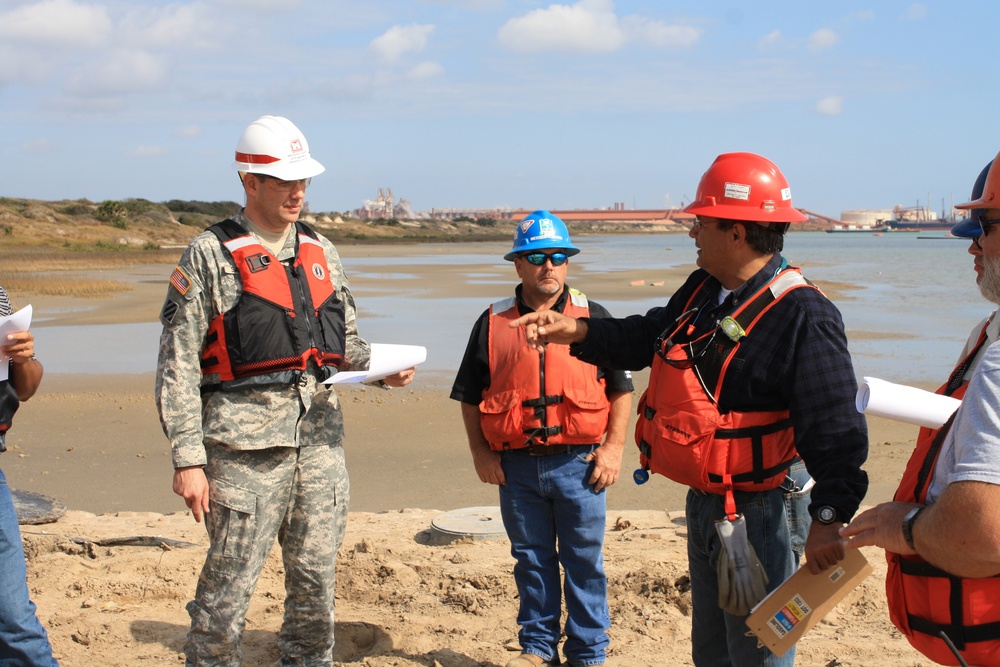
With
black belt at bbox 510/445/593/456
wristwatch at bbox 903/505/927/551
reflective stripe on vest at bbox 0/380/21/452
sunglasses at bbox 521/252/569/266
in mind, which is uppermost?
sunglasses at bbox 521/252/569/266

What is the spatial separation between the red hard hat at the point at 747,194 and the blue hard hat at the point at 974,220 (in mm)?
510

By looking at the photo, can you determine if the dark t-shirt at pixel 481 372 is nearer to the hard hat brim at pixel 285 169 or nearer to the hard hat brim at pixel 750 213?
the hard hat brim at pixel 285 169

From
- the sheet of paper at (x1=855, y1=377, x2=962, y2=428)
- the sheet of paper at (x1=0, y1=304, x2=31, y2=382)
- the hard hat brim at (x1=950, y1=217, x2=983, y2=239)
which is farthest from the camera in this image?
the sheet of paper at (x1=0, y1=304, x2=31, y2=382)

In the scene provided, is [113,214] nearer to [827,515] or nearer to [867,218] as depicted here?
[827,515]

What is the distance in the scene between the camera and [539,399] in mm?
4453

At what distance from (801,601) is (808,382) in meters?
0.69

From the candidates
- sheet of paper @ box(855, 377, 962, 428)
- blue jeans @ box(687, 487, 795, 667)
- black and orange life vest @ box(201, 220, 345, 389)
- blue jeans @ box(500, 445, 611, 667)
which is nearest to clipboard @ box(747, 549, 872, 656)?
blue jeans @ box(687, 487, 795, 667)

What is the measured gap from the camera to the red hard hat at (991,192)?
2.46m

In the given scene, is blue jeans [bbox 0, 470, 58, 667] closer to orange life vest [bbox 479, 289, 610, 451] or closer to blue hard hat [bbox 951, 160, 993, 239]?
orange life vest [bbox 479, 289, 610, 451]

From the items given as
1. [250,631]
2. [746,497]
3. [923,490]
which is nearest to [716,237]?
[746,497]

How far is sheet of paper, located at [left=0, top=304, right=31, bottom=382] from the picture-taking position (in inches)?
137

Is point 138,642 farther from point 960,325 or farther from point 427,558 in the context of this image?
point 960,325

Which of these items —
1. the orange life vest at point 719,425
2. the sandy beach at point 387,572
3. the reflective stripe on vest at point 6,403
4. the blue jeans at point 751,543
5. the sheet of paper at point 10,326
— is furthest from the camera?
the sandy beach at point 387,572

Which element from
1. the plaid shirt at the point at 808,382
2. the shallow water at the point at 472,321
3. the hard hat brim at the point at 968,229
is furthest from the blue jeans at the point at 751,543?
the shallow water at the point at 472,321
